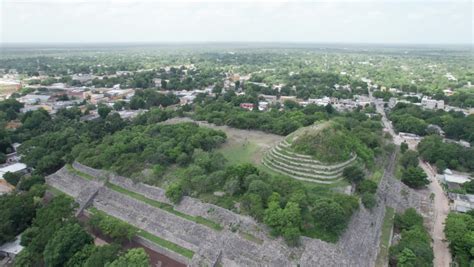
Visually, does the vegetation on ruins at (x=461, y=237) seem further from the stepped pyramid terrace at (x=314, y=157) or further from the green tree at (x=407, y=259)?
the stepped pyramid terrace at (x=314, y=157)

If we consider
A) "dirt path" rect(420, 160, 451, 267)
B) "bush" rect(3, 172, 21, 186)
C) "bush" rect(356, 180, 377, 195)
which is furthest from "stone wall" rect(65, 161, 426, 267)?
"bush" rect(3, 172, 21, 186)

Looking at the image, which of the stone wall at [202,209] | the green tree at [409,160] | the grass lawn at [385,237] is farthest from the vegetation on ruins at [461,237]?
the stone wall at [202,209]

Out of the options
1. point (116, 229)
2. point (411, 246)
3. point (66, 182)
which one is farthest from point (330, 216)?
point (66, 182)

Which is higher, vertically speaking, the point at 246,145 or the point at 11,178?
the point at 246,145

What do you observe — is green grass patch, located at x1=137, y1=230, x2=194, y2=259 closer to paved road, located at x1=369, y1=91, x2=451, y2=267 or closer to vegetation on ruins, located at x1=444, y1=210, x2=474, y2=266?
paved road, located at x1=369, y1=91, x2=451, y2=267

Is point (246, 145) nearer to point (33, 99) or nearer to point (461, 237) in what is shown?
point (461, 237)

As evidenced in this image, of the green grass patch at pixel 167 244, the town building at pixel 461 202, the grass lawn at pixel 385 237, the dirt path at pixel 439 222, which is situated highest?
the town building at pixel 461 202

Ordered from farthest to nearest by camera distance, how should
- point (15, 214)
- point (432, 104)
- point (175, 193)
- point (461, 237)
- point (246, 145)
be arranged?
point (432, 104)
point (246, 145)
point (175, 193)
point (15, 214)
point (461, 237)
